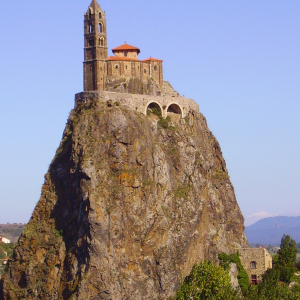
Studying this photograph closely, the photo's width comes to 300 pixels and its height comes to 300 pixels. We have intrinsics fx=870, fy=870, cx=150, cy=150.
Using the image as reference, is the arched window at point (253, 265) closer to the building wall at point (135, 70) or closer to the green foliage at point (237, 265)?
the green foliage at point (237, 265)

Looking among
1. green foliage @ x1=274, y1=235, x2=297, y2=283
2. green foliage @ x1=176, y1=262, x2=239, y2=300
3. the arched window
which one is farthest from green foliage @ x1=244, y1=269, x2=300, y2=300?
the arched window

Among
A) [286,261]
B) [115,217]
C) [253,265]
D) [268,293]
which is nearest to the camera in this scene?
[268,293]

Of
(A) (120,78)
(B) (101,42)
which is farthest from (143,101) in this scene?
(B) (101,42)

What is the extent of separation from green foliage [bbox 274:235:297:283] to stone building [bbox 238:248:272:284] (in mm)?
1670

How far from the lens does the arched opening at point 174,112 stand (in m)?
127

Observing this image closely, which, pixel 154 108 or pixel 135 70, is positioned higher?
pixel 135 70

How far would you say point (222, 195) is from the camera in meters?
131

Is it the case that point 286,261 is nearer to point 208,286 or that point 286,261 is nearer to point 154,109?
point 154,109

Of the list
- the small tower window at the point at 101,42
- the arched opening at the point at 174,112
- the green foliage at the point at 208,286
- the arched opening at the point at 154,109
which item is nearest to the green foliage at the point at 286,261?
the green foliage at the point at 208,286

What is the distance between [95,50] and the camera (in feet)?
404

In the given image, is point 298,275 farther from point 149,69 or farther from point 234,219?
point 149,69

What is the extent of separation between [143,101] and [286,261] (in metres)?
30.2

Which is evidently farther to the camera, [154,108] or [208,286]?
[154,108]

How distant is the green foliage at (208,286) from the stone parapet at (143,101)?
30.9m
